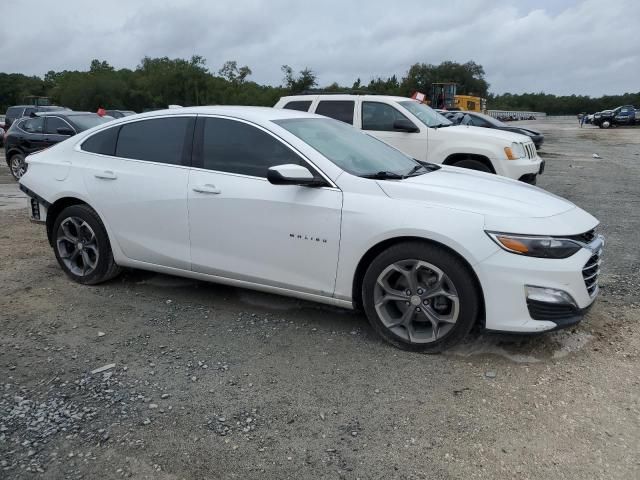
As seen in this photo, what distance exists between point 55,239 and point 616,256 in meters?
5.72

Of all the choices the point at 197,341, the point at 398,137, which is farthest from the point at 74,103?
the point at 197,341

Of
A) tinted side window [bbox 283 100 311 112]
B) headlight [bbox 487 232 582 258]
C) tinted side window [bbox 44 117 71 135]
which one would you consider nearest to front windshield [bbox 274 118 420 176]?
headlight [bbox 487 232 582 258]

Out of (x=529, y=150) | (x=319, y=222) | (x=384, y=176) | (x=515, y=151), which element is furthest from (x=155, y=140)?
(x=529, y=150)

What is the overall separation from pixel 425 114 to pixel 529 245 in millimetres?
6349

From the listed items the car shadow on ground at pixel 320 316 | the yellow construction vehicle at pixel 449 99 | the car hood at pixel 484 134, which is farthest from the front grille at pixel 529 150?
the yellow construction vehicle at pixel 449 99

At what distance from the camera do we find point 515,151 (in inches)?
343

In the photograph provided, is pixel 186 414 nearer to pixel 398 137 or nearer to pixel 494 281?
pixel 494 281

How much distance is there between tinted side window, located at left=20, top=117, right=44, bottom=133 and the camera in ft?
41.3

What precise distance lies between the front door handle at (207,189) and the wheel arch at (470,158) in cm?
549

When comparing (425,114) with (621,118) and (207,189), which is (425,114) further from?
(621,118)

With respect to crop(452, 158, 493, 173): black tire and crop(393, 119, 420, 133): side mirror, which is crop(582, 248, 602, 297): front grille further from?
crop(393, 119, 420, 133): side mirror

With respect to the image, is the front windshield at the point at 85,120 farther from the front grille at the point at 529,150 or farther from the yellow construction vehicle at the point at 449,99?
the yellow construction vehicle at the point at 449,99

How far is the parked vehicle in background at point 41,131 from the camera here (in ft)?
39.5

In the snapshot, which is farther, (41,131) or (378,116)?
(41,131)
